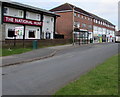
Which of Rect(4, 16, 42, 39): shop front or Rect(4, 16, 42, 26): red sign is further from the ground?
Rect(4, 16, 42, 26): red sign

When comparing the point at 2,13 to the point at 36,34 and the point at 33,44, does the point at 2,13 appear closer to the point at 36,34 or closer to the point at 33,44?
the point at 33,44

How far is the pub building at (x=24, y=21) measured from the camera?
26.0 meters

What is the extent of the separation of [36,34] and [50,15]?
552 centimetres

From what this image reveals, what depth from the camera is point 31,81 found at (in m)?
7.57

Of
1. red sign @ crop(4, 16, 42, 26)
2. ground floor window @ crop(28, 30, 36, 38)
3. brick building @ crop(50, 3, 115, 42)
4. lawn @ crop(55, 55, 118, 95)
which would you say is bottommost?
lawn @ crop(55, 55, 118, 95)

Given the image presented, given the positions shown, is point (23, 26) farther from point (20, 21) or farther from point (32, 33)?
point (32, 33)

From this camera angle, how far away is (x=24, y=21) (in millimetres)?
29188

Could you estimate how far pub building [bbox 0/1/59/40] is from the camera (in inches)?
1022

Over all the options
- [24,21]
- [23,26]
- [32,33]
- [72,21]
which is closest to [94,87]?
[24,21]

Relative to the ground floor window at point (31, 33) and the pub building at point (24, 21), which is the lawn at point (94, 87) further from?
the ground floor window at point (31, 33)

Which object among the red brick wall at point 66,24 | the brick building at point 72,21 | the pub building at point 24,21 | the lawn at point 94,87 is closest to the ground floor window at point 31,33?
the pub building at point 24,21

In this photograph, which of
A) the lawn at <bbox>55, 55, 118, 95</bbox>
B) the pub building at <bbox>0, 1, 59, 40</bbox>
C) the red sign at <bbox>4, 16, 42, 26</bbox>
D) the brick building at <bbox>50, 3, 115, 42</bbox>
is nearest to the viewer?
the lawn at <bbox>55, 55, 118, 95</bbox>

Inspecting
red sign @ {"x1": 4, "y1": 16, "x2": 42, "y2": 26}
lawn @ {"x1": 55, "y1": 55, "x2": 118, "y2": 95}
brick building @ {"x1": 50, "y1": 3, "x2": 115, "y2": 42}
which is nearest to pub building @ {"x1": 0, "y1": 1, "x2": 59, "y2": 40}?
red sign @ {"x1": 4, "y1": 16, "x2": 42, "y2": 26}

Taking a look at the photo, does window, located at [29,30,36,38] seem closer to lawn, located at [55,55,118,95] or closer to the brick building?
the brick building
